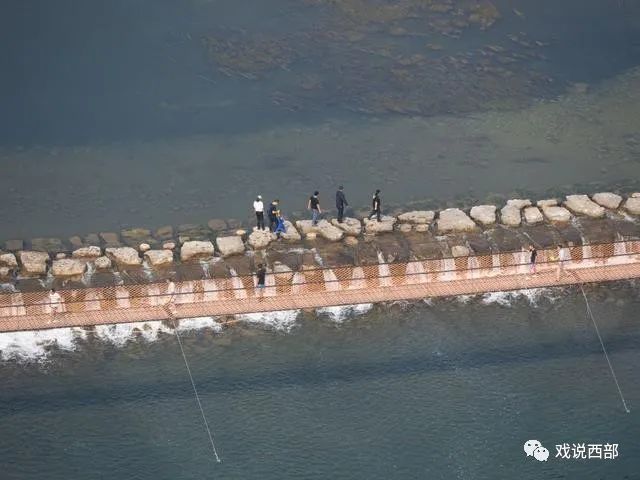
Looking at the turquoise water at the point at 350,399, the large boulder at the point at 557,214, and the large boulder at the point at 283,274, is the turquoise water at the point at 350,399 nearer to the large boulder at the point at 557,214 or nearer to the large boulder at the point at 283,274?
the large boulder at the point at 283,274

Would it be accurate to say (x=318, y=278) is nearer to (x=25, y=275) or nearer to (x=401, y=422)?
(x=401, y=422)

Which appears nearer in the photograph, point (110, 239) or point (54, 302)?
point (54, 302)

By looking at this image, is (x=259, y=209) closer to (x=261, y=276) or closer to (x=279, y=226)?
(x=279, y=226)

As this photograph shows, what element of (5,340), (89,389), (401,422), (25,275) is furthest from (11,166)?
(401,422)

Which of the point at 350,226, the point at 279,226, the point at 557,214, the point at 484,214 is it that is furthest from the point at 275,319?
the point at 557,214

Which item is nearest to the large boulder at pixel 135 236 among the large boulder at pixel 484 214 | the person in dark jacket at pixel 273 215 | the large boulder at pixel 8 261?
the large boulder at pixel 8 261
